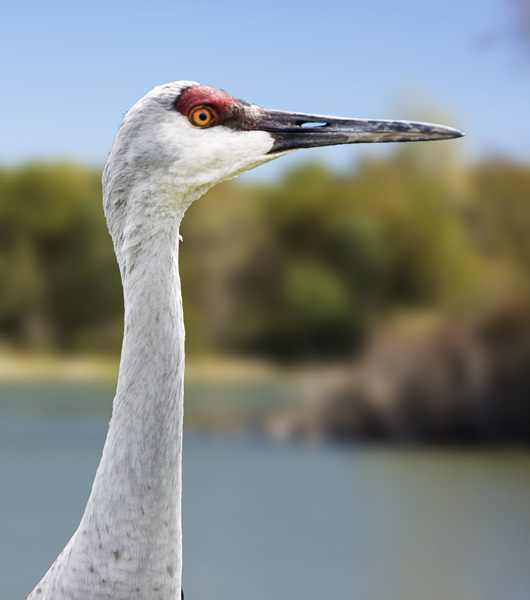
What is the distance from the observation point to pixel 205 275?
7.46 metres

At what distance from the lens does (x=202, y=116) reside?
1.31 metres

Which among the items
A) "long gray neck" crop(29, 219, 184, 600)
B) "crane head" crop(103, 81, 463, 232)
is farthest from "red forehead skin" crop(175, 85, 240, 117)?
"long gray neck" crop(29, 219, 184, 600)

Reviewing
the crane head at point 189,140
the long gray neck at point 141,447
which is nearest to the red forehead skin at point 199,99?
the crane head at point 189,140

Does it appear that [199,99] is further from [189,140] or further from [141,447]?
[141,447]

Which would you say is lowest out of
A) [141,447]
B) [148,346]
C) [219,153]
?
[141,447]

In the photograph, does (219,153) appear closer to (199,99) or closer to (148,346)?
(199,99)

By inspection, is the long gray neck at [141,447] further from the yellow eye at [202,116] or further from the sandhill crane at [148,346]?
the yellow eye at [202,116]

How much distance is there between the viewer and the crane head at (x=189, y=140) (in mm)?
1285

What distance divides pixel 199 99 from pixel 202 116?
0.03 meters

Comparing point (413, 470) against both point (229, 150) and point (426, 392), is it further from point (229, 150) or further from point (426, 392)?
point (229, 150)

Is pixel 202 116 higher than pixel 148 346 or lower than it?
higher

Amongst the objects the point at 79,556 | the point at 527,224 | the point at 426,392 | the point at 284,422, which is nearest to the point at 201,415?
the point at 284,422

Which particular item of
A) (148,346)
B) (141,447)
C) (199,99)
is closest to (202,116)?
(199,99)

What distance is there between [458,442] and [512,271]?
1604 mm
